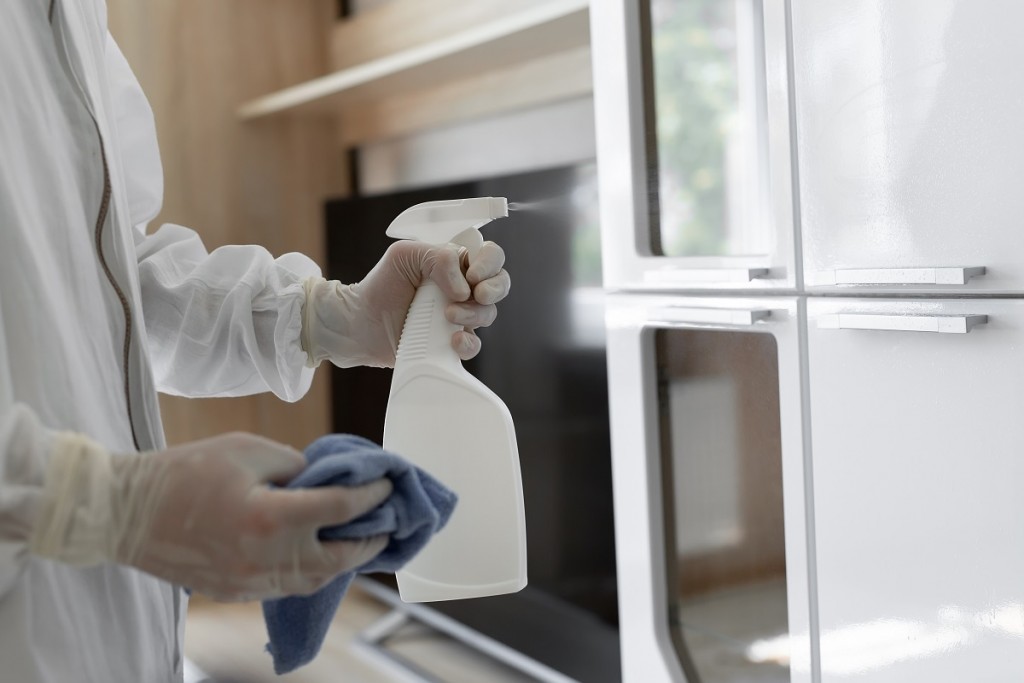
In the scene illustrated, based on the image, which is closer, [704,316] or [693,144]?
[704,316]

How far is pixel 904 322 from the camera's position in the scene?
3.43 ft

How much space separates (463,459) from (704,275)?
A: 0.72m

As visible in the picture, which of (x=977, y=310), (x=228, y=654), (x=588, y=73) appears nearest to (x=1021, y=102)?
(x=977, y=310)

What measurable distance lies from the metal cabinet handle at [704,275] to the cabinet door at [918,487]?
0.09m

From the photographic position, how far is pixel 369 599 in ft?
8.54

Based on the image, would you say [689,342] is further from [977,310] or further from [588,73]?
[588,73]

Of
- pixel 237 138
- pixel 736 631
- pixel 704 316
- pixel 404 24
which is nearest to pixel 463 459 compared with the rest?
pixel 704 316

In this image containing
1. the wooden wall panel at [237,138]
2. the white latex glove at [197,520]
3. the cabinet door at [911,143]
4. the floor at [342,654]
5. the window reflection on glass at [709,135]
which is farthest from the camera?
the wooden wall panel at [237,138]

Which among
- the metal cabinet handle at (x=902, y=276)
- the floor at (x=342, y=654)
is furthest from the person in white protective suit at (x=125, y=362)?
the floor at (x=342, y=654)

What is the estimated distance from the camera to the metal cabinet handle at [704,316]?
124 centimetres

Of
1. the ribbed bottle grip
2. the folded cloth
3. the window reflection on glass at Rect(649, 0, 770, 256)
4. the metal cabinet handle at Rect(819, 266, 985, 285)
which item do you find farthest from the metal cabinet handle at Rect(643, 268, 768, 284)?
the folded cloth

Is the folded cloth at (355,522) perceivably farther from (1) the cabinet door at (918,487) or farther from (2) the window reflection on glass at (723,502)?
(2) the window reflection on glass at (723,502)

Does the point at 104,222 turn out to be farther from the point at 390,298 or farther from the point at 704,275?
the point at 704,275

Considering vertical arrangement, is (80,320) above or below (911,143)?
below
